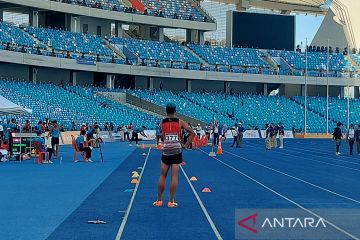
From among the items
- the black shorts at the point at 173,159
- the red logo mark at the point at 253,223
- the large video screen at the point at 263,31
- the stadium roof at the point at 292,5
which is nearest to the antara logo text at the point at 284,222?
the red logo mark at the point at 253,223

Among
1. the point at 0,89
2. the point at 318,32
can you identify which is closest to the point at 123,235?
the point at 0,89

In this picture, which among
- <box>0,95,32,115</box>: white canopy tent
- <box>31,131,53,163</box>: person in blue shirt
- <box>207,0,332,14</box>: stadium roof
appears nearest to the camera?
<box>0,95,32,115</box>: white canopy tent

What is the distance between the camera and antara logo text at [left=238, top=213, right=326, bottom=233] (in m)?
10.8

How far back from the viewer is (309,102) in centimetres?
7994

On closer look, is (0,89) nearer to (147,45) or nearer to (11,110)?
(11,110)

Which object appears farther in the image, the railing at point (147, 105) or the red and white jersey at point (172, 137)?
the railing at point (147, 105)

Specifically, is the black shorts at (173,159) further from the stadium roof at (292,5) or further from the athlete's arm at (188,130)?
the stadium roof at (292,5)

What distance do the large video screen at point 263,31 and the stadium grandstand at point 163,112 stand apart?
0.16 metres

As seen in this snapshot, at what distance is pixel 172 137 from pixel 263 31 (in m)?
69.9

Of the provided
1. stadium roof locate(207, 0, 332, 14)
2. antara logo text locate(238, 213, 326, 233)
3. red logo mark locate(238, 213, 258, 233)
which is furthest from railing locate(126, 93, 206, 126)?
antara logo text locate(238, 213, 326, 233)

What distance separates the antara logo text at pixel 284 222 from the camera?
10805 millimetres

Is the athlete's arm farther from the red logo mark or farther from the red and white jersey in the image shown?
the red logo mark

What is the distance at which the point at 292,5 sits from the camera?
3238 inches

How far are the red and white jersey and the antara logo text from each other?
1.97 meters
